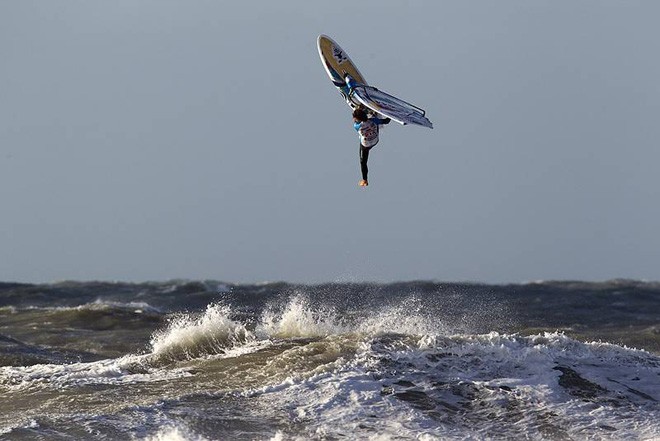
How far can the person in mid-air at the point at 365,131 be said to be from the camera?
16344 mm

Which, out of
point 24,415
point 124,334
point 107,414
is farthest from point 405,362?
point 124,334

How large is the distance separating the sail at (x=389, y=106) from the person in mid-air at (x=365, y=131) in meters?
0.22

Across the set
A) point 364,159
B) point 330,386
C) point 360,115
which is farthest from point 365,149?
point 330,386

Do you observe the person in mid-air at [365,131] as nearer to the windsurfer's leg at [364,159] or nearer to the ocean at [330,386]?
the windsurfer's leg at [364,159]

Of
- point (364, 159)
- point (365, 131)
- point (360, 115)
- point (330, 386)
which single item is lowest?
point (330, 386)

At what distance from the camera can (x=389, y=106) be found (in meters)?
16.2

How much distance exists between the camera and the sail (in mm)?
15625

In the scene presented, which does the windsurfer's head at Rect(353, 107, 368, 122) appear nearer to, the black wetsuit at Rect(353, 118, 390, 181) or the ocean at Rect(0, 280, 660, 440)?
the black wetsuit at Rect(353, 118, 390, 181)

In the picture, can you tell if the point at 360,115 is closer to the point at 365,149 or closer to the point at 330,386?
the point at 365,149

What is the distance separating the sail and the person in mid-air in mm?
221

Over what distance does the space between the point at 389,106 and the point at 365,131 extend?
558 millimetres

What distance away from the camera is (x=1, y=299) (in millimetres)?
30969

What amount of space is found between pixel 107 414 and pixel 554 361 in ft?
19.6

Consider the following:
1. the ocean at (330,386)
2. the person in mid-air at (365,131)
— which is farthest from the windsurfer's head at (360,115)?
the ocean at (330,386)
